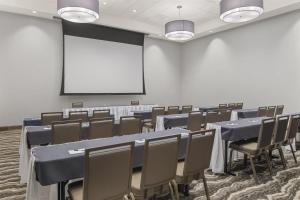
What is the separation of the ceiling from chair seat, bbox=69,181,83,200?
22.7 ft

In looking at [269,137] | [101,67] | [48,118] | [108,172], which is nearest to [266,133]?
[269,137]

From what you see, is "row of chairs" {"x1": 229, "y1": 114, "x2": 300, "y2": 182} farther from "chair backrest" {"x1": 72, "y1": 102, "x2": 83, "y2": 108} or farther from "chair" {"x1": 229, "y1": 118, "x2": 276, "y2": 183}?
"chair backrest" {"x1": 72, "y1": 102, "x2": 83, "y2": 108}

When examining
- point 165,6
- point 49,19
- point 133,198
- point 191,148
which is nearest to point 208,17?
point 165,6

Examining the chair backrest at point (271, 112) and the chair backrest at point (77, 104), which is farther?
the chair backrest at point (77, 104)

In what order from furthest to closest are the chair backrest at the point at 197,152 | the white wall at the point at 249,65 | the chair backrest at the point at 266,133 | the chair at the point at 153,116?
the white wall at the point at 249,65 < the chair at the point at 153,116 < the chair backrest at the point at 266,133 < the chair backrest at the point at 197,152

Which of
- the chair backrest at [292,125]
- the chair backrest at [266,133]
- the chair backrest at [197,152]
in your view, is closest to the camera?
the chair backrest at [197,152]

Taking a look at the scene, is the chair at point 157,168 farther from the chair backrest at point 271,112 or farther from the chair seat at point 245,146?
the chair backrest at point 271,112

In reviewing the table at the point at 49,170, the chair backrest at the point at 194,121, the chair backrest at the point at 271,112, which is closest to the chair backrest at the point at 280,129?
the chair backrest at the point at 194,121

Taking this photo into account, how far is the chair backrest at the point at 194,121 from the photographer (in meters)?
4.97

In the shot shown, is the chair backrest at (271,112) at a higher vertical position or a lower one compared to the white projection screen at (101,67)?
lower

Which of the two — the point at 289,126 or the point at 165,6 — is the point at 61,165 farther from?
the point at 165,6

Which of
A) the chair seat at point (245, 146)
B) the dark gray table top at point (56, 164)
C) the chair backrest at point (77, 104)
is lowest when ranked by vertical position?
the chair seat at point (245, 146)

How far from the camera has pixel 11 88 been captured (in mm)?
8031

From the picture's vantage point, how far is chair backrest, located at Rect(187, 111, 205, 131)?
497cm
